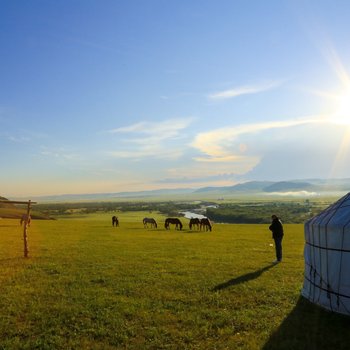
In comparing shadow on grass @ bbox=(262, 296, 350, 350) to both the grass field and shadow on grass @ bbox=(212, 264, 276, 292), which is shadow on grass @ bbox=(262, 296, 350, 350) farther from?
shadow on grass @ bbox=(212, 264, 276, 292)

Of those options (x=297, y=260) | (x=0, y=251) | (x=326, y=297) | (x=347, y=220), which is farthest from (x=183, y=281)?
(x=0, y=251)

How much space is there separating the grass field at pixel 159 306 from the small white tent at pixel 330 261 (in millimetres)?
431

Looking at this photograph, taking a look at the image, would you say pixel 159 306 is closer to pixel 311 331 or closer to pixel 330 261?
pixel 311 331

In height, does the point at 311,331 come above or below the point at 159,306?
above

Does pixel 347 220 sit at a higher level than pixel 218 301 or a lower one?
higher

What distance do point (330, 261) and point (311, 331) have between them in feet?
9.07

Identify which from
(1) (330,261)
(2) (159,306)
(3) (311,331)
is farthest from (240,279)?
(3) (311,331)

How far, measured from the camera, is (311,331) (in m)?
9.08

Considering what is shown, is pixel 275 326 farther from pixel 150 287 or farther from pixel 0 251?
pixel 0 251

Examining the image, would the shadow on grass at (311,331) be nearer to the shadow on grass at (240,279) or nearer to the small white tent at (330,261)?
the small white tent at (330,261)

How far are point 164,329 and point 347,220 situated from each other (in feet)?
20.2

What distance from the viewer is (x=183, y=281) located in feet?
46.6

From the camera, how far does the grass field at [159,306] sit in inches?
343

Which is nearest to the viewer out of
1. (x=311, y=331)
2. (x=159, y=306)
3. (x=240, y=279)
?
(x=311, y=331)
